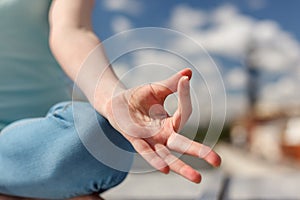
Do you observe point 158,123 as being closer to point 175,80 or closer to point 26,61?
point 175,80

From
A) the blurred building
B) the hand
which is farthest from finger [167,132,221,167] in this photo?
the blurred building

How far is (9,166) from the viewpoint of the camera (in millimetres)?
847

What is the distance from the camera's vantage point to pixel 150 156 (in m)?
0.66

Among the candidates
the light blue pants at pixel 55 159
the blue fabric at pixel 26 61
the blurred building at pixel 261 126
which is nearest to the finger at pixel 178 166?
the light blue pants at pixel 55 159

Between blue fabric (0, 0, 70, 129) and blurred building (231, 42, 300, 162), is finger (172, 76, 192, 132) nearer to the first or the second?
blue fabric (0, 0, 70, 129)

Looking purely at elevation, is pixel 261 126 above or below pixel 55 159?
above

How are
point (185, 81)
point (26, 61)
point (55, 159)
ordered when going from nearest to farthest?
point (185, 81) < point (55, 159) < point (26, 61)

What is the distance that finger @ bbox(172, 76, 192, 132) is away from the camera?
0.62 m

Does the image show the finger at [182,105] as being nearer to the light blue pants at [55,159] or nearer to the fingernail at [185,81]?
A: the fingernail at [185,81]

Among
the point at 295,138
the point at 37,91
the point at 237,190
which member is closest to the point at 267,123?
the point at 295,138

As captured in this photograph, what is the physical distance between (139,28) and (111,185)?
9.8 inches

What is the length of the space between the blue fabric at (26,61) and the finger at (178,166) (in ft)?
1.34

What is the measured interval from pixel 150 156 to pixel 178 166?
0.12 ft

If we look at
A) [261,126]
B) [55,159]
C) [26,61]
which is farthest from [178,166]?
[261,126]
